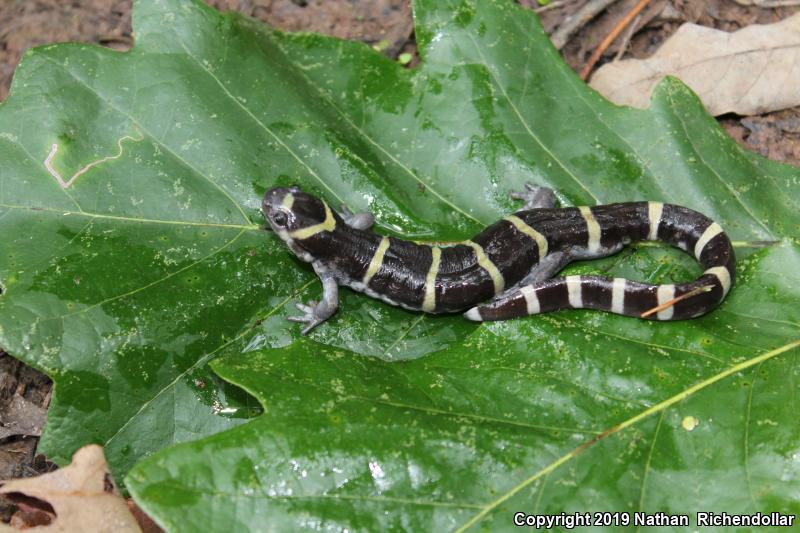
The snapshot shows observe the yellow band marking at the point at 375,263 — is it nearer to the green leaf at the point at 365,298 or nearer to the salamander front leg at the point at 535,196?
the green leaf at the point at 365,298

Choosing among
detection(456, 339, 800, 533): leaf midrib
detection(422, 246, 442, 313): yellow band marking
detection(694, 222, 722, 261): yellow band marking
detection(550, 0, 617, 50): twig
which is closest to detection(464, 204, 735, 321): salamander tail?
detection(694, 222, 722, 261): yellow band marking

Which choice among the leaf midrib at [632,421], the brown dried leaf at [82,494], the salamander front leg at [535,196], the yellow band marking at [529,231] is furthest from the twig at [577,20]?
the brown dried leaf at [82,494]

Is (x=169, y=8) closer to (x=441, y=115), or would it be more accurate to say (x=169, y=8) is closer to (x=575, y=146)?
(x=441, y=115)

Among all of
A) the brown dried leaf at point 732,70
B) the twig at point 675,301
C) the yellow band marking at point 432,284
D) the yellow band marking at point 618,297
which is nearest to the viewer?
the twig at point 675,301

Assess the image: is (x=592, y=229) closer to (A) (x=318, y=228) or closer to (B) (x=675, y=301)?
(B) (x=675, y=301)

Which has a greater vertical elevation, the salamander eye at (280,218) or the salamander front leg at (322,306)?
the salamander eye at (280,218)

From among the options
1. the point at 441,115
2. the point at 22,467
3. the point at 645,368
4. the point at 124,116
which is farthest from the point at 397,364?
the point at 22,467

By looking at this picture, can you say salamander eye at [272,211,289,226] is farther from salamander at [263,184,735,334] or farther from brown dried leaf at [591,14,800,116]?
brown dried leaf at [591,14,800,116]
